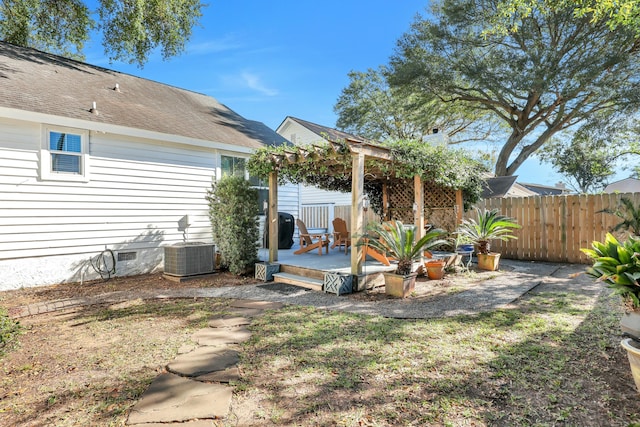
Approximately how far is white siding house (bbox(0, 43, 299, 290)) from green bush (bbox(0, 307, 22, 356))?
9.66 feet

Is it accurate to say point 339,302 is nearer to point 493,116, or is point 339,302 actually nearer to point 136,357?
point 136,357

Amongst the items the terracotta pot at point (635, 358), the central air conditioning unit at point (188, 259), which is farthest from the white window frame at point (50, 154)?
the terracotta pot at point (635, 358)

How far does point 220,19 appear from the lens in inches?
473

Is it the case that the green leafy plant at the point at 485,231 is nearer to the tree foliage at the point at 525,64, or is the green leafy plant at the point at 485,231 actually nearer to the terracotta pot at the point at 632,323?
the terracotta pot at the point at 632,323

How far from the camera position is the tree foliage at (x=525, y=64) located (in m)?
11.8

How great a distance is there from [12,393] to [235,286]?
3943mm

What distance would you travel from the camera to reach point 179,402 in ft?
7.85

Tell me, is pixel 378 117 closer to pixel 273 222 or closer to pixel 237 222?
pixel 273 222

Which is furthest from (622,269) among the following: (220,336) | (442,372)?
(220,336)

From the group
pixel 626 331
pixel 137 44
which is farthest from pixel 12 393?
pixel 137 44

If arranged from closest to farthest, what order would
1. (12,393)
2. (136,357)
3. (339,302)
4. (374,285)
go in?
1. (12,393)
2. (136,357)
3. (339,302)
4. (374,285)

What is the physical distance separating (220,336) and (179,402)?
1.31m

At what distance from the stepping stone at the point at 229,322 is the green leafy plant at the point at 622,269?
3610mm

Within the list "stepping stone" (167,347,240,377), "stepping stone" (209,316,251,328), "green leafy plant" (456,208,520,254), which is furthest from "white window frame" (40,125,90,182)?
"green leafy plant" (456,208,520,254)
